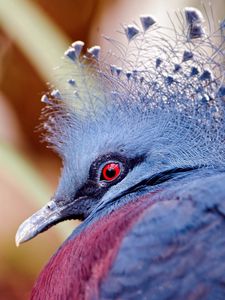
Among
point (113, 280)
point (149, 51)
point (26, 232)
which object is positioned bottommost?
point (113, 280)

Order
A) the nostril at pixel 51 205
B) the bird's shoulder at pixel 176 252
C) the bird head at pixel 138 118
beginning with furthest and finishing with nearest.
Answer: the nostril at pixel 51 205
the bird head at pixel 138 118
the bird's shoulder at pixel 176 252

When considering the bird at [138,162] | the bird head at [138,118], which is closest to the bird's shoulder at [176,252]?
the bird at [138,162]

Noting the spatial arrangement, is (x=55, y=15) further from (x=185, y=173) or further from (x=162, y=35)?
(x=185, y=173)

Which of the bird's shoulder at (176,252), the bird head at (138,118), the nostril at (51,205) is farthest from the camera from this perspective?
the nostril at (51,205)

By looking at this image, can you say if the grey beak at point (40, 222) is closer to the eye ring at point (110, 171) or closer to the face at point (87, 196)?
the face at point (87, 196)

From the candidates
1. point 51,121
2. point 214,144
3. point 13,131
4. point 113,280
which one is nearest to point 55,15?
point 13,131

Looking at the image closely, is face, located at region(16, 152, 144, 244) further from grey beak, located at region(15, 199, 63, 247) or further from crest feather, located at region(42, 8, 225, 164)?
crest feather, located at region(42, 8, 225, 164)

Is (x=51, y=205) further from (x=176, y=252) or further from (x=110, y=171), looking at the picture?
(x=176, y=252)

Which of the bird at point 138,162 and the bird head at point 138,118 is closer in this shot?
the bird at point 138,162
